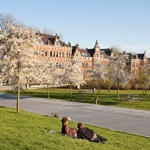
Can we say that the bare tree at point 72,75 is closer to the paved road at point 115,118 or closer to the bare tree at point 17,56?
the paved road at point 115,118

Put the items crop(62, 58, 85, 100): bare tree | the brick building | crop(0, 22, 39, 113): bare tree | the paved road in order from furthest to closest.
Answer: the brick building, crop(62, 58, 85, 100): bare tree, crop(0, 22, 39, 113): bare tree, the paved road

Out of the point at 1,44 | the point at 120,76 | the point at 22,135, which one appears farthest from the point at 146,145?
the point at 120,76

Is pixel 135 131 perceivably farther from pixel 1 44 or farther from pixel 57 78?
pixel 57 78

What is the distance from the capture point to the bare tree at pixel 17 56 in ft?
60.5

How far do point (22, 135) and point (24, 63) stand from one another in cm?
898

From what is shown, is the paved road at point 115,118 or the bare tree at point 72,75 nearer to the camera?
the paved road at point 115,118

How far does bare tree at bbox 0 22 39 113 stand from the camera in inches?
726

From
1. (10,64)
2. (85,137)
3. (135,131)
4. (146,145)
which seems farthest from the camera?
(10,64)

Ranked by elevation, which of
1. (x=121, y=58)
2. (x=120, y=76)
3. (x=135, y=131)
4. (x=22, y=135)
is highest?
(x=121, y=58)

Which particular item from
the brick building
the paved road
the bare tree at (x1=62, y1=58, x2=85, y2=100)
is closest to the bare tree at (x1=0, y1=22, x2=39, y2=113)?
the paved road

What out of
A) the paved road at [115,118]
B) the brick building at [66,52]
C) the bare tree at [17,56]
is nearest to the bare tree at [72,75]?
the paved road at [115,118]

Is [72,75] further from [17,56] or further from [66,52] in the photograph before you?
[66,52]

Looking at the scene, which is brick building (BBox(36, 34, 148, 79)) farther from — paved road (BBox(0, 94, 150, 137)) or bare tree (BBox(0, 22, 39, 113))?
bare tree (BBox(0, 22, 39, 113))

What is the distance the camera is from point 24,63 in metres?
18.6
